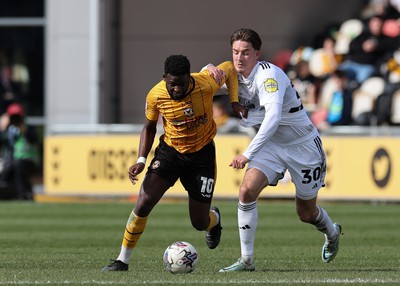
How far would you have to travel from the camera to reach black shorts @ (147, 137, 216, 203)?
35.2ft

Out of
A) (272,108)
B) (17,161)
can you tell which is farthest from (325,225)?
(17,161)

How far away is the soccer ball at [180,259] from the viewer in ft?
34.0

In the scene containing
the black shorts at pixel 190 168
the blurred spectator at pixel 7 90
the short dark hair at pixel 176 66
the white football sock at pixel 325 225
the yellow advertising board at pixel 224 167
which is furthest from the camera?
the blurred spectator at pixel 7 90

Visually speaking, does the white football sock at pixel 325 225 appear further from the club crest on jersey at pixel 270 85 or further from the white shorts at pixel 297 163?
the club crest on jersey at pixel 270 85

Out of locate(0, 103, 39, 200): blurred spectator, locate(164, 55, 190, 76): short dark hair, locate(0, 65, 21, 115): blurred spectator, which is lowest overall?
locate(0, 103, 39, 200): blurred spectator

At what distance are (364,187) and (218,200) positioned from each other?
9.44ft

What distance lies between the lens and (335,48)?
28.1 m

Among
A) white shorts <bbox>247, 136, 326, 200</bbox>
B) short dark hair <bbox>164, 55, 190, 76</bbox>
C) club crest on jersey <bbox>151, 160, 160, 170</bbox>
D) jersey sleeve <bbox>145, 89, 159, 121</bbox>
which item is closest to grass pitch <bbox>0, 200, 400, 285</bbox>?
white shorts <bbox>247, 136, 326, 200</bbox>

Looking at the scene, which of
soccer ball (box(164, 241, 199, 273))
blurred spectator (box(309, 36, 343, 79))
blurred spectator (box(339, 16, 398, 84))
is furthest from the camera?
blurred spectator (box(309, 36, 343, 79))

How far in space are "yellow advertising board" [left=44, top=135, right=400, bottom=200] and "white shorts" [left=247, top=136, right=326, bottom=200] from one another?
10.3m

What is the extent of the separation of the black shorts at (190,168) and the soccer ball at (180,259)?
0.67m

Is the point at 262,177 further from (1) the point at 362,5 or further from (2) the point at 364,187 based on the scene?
(1) the point at 362,5

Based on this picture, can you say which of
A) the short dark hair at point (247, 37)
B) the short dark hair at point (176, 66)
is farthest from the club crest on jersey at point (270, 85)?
the short dark hair at point (176, 66)

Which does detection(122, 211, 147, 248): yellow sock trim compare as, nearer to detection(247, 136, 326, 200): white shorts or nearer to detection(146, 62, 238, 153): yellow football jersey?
detection(146, 62, 238, 153): yellow football jersey
